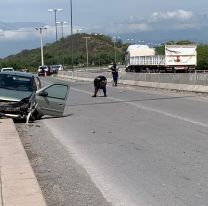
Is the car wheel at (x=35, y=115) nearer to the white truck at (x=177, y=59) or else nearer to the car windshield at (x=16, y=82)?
the car windshield at (x=16, y=82)

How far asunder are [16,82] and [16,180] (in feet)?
37.5

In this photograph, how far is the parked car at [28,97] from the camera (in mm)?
16938

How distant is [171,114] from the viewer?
1842 cm

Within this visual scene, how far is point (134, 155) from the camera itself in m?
10.3

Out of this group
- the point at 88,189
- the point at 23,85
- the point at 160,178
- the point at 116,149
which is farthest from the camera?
the point at 23,85

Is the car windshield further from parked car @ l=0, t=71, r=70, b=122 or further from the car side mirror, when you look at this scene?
the car side mirror

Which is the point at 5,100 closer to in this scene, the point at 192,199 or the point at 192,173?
the point at 192,173

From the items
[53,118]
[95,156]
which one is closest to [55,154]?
[95,156]

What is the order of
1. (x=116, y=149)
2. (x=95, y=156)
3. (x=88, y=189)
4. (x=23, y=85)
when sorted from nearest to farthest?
1. (x=88, y=189)
2. (x=95, y=156)
3. (x=116, y=149)
4. (x=23, y=85)

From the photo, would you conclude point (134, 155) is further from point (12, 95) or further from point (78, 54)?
Result: point (78, 54)

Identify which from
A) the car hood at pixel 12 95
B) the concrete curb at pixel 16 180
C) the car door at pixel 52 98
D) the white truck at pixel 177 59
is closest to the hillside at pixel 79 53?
the white truck at pixel 177 59

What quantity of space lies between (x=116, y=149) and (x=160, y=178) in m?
3.02

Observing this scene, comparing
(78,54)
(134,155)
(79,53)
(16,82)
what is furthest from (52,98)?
(79,53)

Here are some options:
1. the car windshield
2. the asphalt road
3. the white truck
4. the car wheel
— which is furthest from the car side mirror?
the white truck
